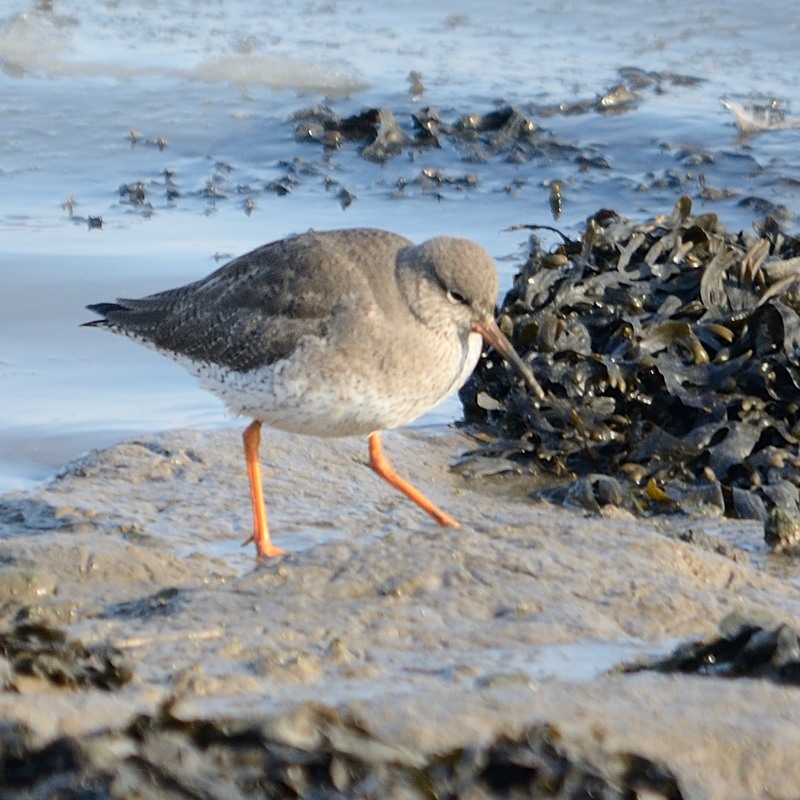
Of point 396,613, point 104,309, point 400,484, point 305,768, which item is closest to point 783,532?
point 400,484

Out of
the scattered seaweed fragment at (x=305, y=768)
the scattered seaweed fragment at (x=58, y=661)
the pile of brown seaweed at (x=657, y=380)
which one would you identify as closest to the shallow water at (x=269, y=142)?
the pile of brown seaweed at (x=657, y=380)

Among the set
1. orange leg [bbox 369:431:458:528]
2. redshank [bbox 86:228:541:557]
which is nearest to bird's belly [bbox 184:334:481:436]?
redshank [bbox 86:228:541:557]

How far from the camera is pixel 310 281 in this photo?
17.2ft

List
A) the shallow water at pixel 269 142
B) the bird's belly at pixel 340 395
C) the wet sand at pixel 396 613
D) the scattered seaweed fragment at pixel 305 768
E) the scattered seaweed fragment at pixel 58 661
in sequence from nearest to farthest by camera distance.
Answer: the scattered seaweed fragment at pixel 305 768 → the wet sand at pixel 396 613 → the scattered seaweed fragment at pixel 58 661 → the bird's belly at pixel 340 395 → the shallow water at pixel 269 142

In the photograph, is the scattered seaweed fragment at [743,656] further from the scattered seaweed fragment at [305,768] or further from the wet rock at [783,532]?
the wet rock at [783,532]

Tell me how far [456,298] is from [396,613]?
1.66 metres

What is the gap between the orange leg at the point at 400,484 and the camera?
17.5 ft

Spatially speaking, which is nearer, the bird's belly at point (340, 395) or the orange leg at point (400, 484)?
the bird's belly at point (340, 395)

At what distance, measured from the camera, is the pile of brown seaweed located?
5949 mm

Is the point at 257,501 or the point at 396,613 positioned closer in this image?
the point at 396,613

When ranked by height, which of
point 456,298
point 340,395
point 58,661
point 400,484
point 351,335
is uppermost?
point 456,298

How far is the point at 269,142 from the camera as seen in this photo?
37.0 ft

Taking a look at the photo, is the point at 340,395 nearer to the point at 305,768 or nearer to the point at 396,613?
the point at 396,613

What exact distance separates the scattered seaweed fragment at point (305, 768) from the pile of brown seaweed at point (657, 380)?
286 centimetres
